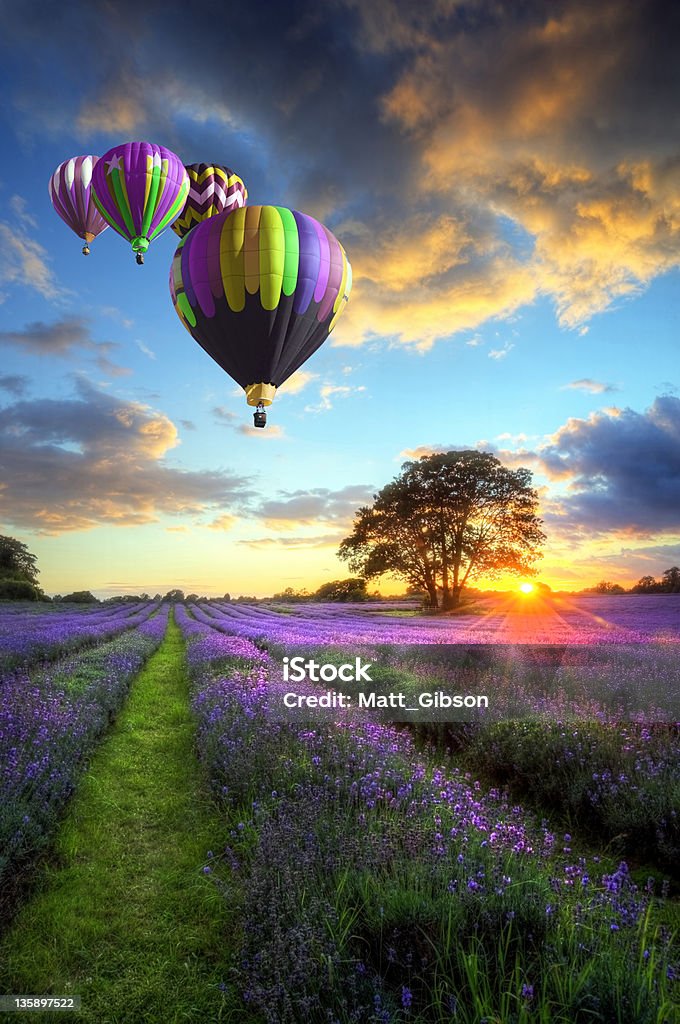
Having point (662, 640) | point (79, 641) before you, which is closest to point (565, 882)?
point (662, 640)

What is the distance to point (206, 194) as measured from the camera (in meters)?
12.8

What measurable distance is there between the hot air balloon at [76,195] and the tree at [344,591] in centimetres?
4178

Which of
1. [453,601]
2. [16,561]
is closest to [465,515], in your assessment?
[453,601]

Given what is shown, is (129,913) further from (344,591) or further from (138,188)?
(344,591)

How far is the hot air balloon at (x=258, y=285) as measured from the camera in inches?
366

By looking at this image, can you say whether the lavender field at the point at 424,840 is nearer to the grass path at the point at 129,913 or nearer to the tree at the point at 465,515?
the grass path at the point at 129,913

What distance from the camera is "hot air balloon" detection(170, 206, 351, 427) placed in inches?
366

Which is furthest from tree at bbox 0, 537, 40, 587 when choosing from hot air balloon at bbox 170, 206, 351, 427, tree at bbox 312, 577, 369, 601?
hot air balloon at bbox 170, 206, 351, 427

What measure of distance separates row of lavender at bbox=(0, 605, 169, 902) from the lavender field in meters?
0.03

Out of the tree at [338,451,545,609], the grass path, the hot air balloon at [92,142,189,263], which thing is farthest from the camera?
the tree at [338,451,545,609]

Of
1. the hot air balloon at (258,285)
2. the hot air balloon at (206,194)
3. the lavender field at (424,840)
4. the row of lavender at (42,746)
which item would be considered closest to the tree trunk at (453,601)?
the lavender field at (424,840)

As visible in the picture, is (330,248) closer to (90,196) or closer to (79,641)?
(90,196)

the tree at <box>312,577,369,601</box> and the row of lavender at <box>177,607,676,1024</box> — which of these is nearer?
the row of lavender at <box>177,607,676,1024</box>

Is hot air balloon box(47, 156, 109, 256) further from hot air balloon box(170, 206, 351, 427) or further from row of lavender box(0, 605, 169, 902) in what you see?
row of lavender box(0, 605, 169, 902)
